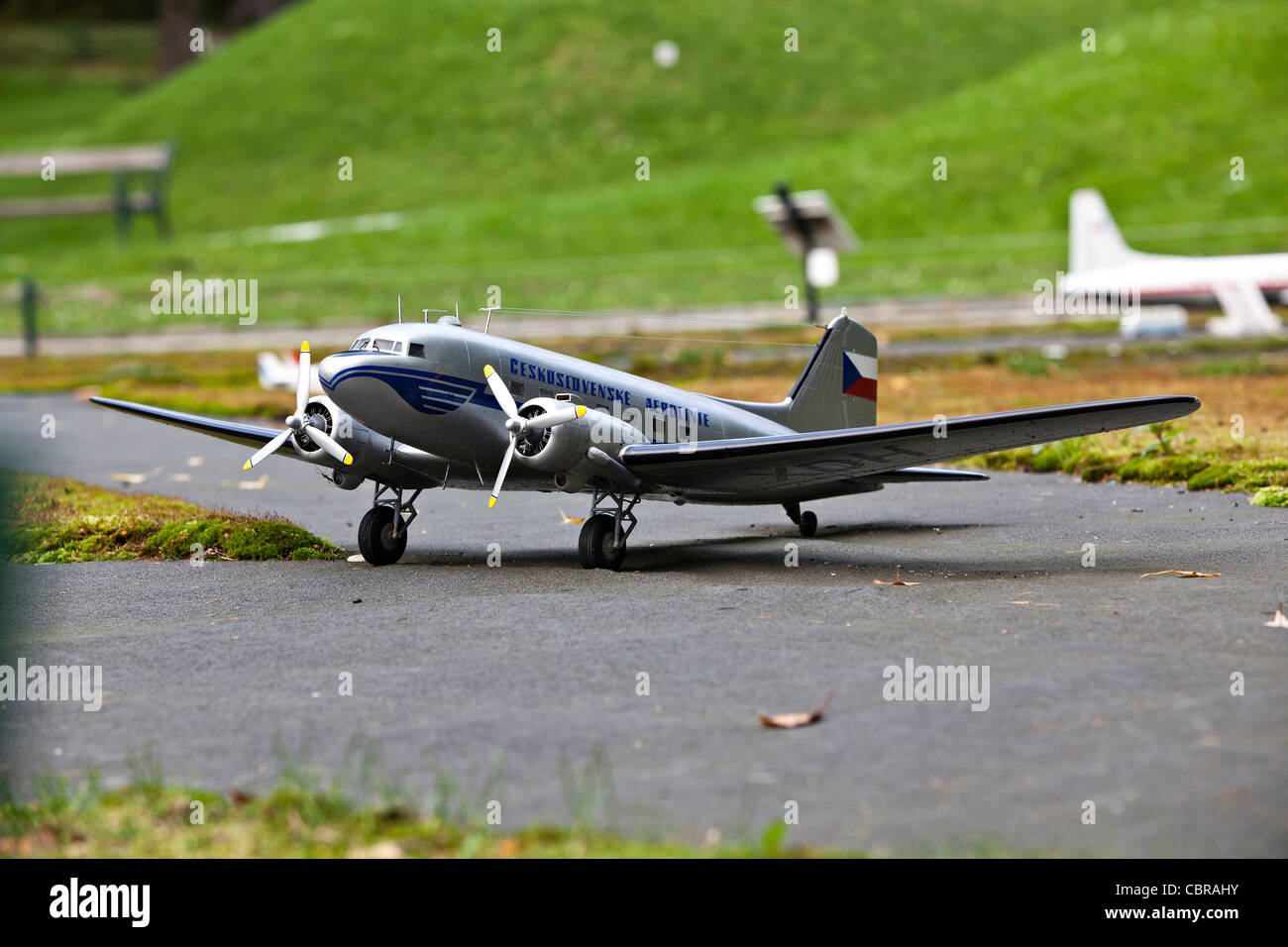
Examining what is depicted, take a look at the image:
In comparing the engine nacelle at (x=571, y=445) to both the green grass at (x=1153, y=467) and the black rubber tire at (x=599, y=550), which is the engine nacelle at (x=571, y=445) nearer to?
the black rubber tire at (x=599, y=550)

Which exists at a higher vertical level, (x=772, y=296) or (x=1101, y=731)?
(x=772, y=296)

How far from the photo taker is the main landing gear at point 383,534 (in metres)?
14.6

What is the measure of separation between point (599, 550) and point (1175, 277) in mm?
36402

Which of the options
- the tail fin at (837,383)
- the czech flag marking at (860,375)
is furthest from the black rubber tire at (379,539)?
the czech flag marking at (860,375)

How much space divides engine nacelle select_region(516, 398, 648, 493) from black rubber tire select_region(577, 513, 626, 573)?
0.55 meters

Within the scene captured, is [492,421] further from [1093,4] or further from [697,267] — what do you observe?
[1093,4]

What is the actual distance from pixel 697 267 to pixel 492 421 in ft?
171

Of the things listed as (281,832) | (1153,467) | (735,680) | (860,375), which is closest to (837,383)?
(860,375)

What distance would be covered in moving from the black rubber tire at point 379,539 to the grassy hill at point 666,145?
134 ft

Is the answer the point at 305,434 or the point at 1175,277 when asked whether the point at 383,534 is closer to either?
the point at 305,434

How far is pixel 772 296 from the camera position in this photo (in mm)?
54438

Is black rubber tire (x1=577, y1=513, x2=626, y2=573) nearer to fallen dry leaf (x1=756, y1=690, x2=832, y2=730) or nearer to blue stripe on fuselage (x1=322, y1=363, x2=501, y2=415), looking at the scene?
blue stripe on fuselage (x1=322, y1=363, x2=501, y2=415)

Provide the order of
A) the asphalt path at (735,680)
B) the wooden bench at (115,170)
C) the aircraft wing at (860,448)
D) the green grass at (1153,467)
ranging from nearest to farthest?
the asphalt path at (735,680) → the aircraft wing at (860,448) → the green grass at (1153,467) → the wooden bench at (115,170)
